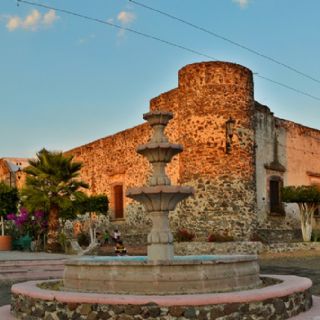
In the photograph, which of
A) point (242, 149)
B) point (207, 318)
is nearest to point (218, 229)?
point (242, 149)

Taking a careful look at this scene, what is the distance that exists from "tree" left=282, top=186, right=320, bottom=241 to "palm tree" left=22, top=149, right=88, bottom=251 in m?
6.95

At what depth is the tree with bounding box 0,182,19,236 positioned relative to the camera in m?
23.3

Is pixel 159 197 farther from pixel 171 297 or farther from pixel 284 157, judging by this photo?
pixel 284 157

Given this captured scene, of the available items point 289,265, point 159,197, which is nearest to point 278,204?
point 289,265

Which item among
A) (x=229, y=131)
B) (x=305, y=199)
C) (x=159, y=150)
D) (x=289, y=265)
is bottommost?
(x=289, y=265)

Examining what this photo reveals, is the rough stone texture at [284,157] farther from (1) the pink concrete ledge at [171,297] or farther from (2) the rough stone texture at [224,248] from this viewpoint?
(1) the pink concrete ledge at [171,297]

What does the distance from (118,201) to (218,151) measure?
6.49m

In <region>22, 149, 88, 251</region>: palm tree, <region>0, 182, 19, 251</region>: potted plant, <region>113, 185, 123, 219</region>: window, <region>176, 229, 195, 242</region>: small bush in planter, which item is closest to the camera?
<region>176, 229, 195, 242</region>: small bush in planter

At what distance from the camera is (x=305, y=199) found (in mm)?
19391

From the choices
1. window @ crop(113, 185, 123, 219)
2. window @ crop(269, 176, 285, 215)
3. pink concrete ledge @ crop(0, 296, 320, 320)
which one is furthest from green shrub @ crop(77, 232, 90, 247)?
pink concrete ledge @ crop(0, 296, 320, 320)

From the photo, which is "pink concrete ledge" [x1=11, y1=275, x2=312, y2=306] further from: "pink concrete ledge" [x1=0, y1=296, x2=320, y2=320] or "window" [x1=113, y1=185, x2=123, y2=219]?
"window" [x1=113, y1=185, x2=123, y2=219]

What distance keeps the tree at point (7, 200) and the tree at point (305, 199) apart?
35.2ft

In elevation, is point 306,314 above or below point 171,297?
below

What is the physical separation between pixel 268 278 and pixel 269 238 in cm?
1276
